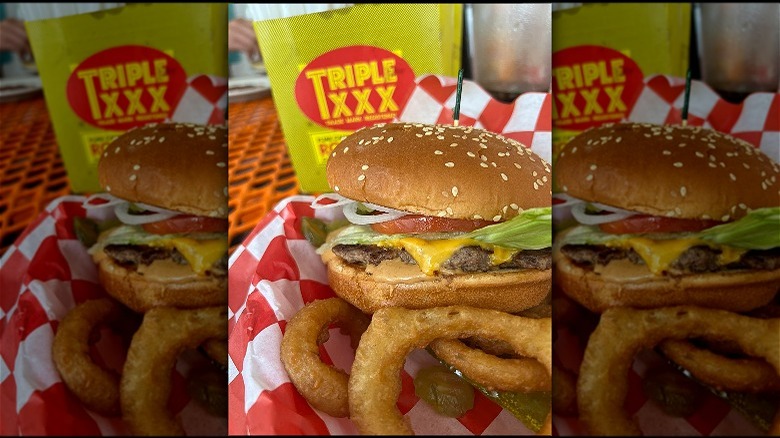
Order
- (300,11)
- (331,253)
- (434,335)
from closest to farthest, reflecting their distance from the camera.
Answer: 1. (434,335)
2. (300,11)
3. (331,253)

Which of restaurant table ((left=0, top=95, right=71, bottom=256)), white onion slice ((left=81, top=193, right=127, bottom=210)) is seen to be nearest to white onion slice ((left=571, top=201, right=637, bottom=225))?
white onion slice ((left=81, top=193, right=127, bottom=210))

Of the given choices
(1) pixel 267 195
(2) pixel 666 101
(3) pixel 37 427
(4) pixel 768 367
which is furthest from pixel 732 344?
(3) pixel 37 427

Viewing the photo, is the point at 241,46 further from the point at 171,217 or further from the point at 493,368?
the point at 493,368

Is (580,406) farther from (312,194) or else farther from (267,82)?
(267,82)

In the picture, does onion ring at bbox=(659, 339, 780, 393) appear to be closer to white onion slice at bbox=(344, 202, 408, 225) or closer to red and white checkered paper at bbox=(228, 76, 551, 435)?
red and white checkered paper at bbox=(228, 76, 551, 435)

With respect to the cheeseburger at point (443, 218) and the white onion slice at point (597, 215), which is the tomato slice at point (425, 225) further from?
the white onion slice at point (597, 215)

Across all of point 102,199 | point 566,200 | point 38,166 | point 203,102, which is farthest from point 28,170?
point 566,200
